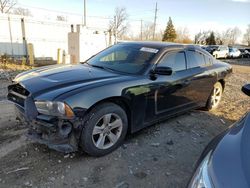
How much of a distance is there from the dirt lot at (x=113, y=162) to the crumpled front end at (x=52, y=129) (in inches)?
13.8

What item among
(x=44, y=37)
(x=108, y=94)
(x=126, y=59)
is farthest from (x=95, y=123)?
(x=44, y=37)

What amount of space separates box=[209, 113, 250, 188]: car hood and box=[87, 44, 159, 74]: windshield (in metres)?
2.04

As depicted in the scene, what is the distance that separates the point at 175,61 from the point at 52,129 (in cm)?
250

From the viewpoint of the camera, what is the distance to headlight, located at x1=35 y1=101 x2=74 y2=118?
265 cm

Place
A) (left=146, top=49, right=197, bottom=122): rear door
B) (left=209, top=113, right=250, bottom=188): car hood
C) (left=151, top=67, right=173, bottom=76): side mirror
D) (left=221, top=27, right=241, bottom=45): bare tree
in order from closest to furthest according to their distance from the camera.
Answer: (left=209, top=113, right=250, bottom=188): car hood, (left=151, top=67, right=173, bottom=76): side mirror, (left=146, top=49, right=197, bottom=122): rear door, (left=221, top=27, right=241, bottom=45): bare tree

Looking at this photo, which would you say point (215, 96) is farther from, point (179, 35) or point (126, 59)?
point (179, 35)

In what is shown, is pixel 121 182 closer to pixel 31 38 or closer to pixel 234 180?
pixel 234 180

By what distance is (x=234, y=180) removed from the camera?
4.13 feet

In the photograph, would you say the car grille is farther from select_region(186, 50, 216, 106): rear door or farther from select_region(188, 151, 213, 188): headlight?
select_region(186, 50, 216, 106): rear door

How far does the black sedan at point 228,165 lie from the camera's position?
127 centimetres

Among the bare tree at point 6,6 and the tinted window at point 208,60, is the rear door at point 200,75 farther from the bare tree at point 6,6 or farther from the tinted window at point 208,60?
the bare tree at point 6,6

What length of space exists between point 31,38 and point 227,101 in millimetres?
13775

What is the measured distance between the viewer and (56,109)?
8.72ft

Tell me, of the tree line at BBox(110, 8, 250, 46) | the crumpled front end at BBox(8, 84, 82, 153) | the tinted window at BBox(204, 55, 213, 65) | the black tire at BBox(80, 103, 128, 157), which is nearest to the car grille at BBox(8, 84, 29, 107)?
the crumpled front end at BBox(8, 84, 82, 153)
